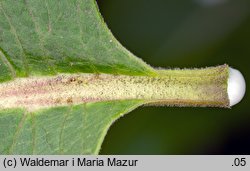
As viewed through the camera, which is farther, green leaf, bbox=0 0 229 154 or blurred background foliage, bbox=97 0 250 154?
blurred background foliage, bbox=97 0 250 154

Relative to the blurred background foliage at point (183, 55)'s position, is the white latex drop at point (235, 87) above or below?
below

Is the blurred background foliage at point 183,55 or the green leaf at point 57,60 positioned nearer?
the green leaf at point 57,60

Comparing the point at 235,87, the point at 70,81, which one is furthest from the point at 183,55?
the point at 70,81

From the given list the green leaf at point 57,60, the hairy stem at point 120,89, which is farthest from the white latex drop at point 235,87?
the green leaf at point 57,60

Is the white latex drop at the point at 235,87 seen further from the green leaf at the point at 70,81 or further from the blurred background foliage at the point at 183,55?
the blurred background foliage at the point at 183,55

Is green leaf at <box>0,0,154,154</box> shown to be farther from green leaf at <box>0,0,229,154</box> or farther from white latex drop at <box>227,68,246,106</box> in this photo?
white latex drop at <box>227,68,246,106</box>

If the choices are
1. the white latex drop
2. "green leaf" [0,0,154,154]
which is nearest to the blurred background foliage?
the white latex drop

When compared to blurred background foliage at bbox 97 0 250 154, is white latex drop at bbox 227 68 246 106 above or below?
below
